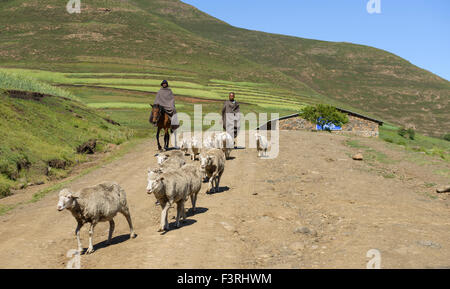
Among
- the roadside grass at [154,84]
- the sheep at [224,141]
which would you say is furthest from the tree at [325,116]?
the sheep at [224,141]

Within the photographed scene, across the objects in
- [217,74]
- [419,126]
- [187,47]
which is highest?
[187,47]

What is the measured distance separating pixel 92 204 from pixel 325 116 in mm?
47101

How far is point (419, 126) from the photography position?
127m

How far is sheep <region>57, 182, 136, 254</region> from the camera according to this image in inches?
378

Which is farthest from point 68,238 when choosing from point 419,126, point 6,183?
point 419,126

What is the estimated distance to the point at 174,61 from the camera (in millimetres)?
113500

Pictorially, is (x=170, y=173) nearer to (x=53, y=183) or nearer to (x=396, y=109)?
(x=53, y=183)

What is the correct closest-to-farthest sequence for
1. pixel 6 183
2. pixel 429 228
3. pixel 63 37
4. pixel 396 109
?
pixel 429 228
pixel 6 183
pixel 63 37
pixel 396 109

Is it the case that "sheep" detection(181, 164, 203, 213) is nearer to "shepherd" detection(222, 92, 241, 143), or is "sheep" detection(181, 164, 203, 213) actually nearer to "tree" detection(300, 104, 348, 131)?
"shepherd" detection(222, 92, 241, 143)

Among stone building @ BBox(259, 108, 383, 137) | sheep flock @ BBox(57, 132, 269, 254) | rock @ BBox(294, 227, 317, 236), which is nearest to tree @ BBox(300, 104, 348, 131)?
stone building @ BBox(259, 108, 383, 137)

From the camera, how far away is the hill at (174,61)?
339 ft

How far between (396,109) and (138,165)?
460ft

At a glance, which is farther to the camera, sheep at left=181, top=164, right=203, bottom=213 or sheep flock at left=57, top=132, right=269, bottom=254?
sheep at left=181, top=164, right=203, bottom=213

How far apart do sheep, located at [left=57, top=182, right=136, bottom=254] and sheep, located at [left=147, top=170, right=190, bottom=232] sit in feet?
3.38
